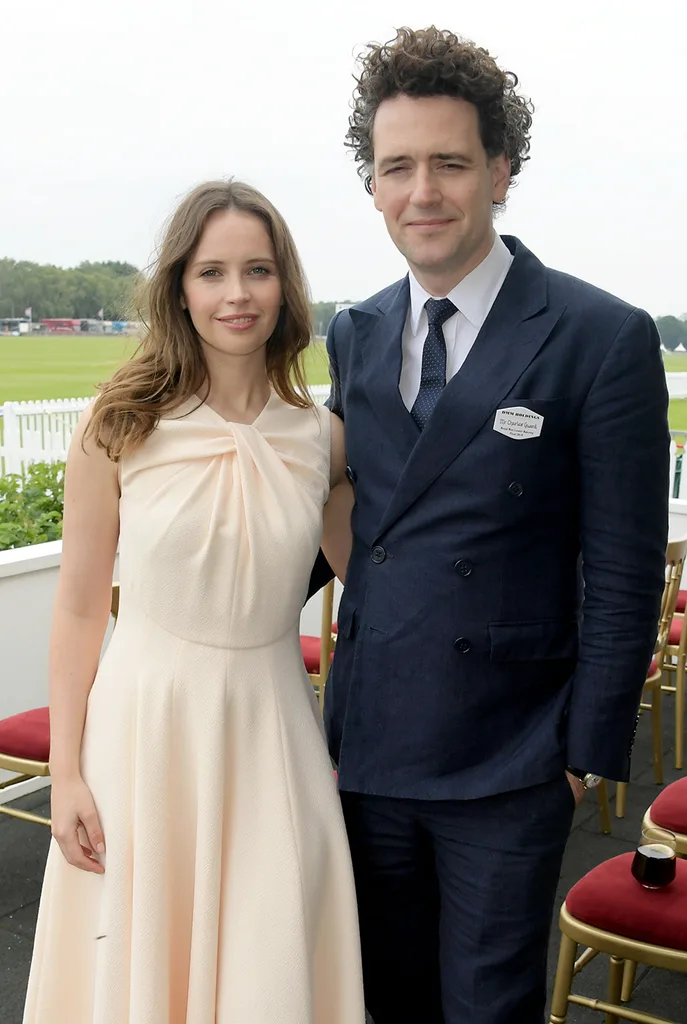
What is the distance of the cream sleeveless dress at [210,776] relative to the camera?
143cm

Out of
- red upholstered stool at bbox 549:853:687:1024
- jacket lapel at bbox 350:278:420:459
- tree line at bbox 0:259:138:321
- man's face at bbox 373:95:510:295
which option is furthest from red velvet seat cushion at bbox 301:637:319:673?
tree line at bbox 0:259:138:321

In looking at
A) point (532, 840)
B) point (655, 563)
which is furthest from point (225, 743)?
point (655, 563)

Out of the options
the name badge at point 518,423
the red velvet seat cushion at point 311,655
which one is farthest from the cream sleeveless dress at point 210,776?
the red velvet seat cushion at point 311,655

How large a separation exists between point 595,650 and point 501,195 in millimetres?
666

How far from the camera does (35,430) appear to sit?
24.9ft

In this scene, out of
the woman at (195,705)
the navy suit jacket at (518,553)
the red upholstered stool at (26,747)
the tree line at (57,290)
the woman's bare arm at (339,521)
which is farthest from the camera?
the tree line at (57,290)

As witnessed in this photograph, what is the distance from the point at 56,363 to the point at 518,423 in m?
6.73

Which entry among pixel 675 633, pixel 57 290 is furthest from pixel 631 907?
pixel 57 290

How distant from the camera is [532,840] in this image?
1.42m

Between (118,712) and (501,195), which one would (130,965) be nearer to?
(118,712)

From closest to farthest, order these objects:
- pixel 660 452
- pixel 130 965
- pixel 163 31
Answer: pixel 660 452 < pixel 130 965 < pixel 163 31

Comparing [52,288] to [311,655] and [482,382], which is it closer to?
[311,655]

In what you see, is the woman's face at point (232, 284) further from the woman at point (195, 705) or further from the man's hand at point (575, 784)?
the man's hand at point (575, 784)

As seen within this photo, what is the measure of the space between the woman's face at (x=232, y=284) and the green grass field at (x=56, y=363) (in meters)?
0.20
